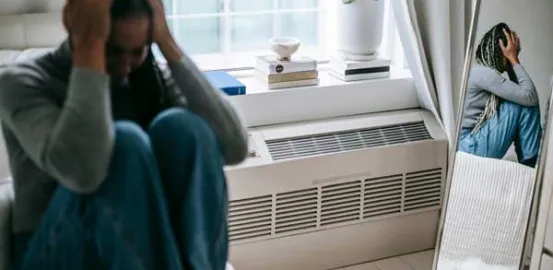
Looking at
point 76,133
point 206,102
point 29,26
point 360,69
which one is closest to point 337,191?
point 360,69

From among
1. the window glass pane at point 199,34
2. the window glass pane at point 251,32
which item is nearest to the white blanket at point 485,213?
the window glass pane at point 251,32

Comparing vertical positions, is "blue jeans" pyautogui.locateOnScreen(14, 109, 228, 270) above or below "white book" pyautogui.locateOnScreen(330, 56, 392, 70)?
above

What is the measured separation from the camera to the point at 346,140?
253 cm

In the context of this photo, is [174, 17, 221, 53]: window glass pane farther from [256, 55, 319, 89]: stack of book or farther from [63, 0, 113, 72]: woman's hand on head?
[63, 0, 113, 72]: woman's hand on head

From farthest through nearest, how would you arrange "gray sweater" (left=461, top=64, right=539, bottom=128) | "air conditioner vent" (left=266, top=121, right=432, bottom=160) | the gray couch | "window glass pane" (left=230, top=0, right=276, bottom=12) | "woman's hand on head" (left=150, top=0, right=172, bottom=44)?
"window glass pane" (left=230, top=0, right=276, bottom=12) < "air conditioner vent" (left=266, top=121, right=432, bottom=160) < "gray sweater" (left=461, top=64, right=539, bottom=128) < the gray couch < "woman's hand on head" (left=150, top=0, right=172, bottom=44)

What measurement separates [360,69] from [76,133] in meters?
1.63

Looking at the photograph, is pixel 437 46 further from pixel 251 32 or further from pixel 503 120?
pixel 251 32

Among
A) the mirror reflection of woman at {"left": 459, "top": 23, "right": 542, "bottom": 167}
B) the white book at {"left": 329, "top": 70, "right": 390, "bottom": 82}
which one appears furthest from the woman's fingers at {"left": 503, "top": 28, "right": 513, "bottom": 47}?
the white book at {"left": 329, "top": 70, "right": 390, "bottom": 82}

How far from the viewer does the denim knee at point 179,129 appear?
1161 mm

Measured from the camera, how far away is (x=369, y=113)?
2658 mm

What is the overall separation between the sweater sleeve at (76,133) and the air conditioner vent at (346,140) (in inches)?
51.6

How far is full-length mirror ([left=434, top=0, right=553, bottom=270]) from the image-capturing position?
2.32m

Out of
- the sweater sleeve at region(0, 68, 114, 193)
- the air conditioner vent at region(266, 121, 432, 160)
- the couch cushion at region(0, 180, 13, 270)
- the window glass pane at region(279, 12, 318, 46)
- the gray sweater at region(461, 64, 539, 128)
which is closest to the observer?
the sweater sleeve at region(0, 68, 114, 193)

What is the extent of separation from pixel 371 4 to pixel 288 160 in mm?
618
